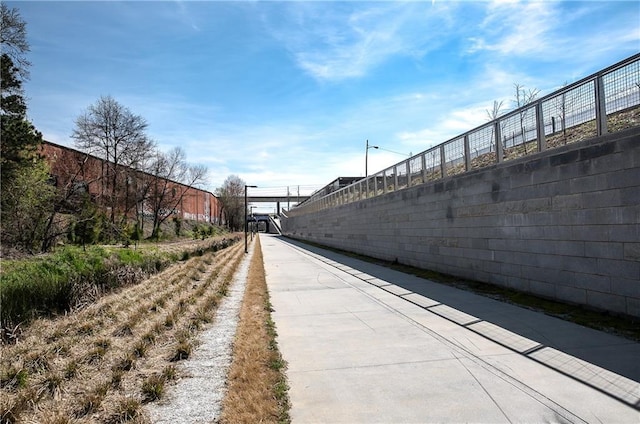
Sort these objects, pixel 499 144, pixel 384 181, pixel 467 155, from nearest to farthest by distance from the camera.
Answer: pixel 499 144 < pixel 467 155 < pixel 384 181

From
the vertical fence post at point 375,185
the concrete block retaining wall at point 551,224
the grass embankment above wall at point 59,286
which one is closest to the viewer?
the concrete block retaining wall at point 551,224

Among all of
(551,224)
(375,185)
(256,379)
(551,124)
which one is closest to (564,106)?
(551,124)

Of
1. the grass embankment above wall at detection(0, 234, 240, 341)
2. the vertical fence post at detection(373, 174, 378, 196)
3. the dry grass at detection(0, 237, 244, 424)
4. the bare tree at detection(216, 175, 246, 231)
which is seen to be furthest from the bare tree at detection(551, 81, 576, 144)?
the bare tree at detection(216, 175, 246, 231)

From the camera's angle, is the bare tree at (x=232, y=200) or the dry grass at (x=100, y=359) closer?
the dry grass at (x=100, y=359)

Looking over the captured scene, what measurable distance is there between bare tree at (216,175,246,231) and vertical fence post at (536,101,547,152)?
8764 cm

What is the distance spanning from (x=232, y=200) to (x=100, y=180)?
5672 cm

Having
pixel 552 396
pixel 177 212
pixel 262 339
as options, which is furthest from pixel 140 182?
pixel 552 396

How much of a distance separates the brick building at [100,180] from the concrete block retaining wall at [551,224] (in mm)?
21460

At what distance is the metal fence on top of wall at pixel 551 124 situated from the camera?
6766 mm

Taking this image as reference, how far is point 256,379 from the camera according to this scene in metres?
4.28

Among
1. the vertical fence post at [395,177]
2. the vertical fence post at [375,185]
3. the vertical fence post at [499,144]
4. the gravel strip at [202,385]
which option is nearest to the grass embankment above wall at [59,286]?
the gravel strip at [202,385]

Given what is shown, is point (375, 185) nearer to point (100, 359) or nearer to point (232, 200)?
point (100, 359)

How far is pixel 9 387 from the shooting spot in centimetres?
435

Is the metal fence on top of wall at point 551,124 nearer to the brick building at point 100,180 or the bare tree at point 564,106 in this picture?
the bare tree at point 564,106
